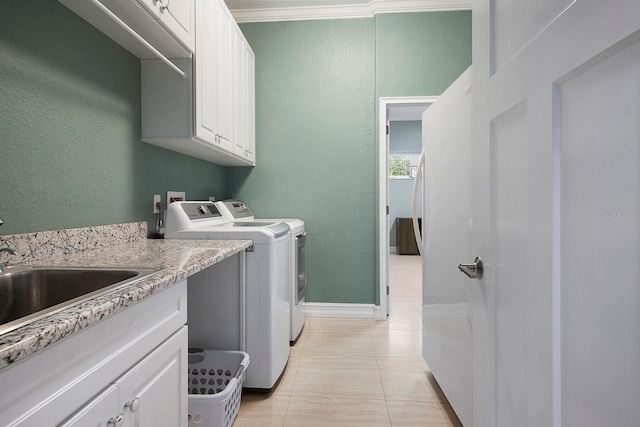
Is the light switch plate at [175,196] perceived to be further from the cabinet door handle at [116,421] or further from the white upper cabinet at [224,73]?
the cabinet door handle at [116,421]

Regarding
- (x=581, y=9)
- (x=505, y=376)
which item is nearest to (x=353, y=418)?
(x=505, y=376)

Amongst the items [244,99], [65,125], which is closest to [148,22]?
[65,125]

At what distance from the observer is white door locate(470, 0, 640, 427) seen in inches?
18.7

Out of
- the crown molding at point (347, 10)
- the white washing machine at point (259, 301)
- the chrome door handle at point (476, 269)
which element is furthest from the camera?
the crown molding at point (347, 10)

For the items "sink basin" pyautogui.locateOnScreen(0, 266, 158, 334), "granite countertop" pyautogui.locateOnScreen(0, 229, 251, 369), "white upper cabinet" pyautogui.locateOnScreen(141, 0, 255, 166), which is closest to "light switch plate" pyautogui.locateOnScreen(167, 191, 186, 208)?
"white upper cabinet" pyautogui.locateOnScreen(141, 0, 255, 166)

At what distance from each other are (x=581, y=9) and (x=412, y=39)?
2.74 m

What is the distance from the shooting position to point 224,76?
2205 mm

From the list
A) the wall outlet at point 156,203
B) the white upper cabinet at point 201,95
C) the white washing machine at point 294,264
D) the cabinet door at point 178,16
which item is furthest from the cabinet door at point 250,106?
the cabinet door at point 178,16

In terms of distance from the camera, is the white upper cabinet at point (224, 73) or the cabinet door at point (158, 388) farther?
the white upper cabinet at point (224, 73)

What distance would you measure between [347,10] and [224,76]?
1.50 meters

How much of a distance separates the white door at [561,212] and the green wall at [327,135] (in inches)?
84.7

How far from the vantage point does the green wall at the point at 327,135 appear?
303 centimetres

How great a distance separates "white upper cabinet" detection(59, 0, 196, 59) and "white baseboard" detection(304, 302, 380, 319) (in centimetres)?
229

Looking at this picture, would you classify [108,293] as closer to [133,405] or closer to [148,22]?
[133,405]
